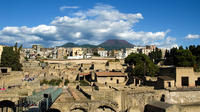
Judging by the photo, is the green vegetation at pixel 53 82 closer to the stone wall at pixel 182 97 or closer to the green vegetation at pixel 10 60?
the green vegetation at pixel 10 60

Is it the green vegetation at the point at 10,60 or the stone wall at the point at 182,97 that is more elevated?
the green vegetation at the point at 10,60

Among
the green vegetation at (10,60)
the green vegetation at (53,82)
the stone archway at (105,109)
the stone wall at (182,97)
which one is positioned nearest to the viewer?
the stone archway at (105,109)

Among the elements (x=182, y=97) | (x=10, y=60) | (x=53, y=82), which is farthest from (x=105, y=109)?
(x=10, y=60)

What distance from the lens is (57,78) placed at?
4000 cm

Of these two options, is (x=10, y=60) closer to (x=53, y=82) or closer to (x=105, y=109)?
(x=53, y=82)

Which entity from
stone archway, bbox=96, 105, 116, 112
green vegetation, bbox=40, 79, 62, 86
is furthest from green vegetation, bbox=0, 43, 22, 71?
stone archway, bbox=96, 105, 116, 112

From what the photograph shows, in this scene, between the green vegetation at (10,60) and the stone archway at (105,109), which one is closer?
the stone archway at (105,109)

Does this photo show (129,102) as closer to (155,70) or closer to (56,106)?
(56,106)

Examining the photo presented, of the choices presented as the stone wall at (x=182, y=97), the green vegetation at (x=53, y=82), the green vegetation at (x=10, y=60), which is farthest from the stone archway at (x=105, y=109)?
the green vegetation at (x=10, y=60)

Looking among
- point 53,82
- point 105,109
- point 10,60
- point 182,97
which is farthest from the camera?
point 10,60

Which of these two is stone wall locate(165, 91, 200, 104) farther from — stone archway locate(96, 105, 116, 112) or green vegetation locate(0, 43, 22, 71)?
green vegetation locate(0, 43, 22, 71)

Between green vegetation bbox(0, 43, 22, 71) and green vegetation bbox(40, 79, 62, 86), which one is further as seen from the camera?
green vegetation bbox(0, 43, 22, 71)

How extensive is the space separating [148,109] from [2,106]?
16.2 meters

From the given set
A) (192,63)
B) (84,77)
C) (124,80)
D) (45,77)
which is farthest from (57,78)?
(192,63)
